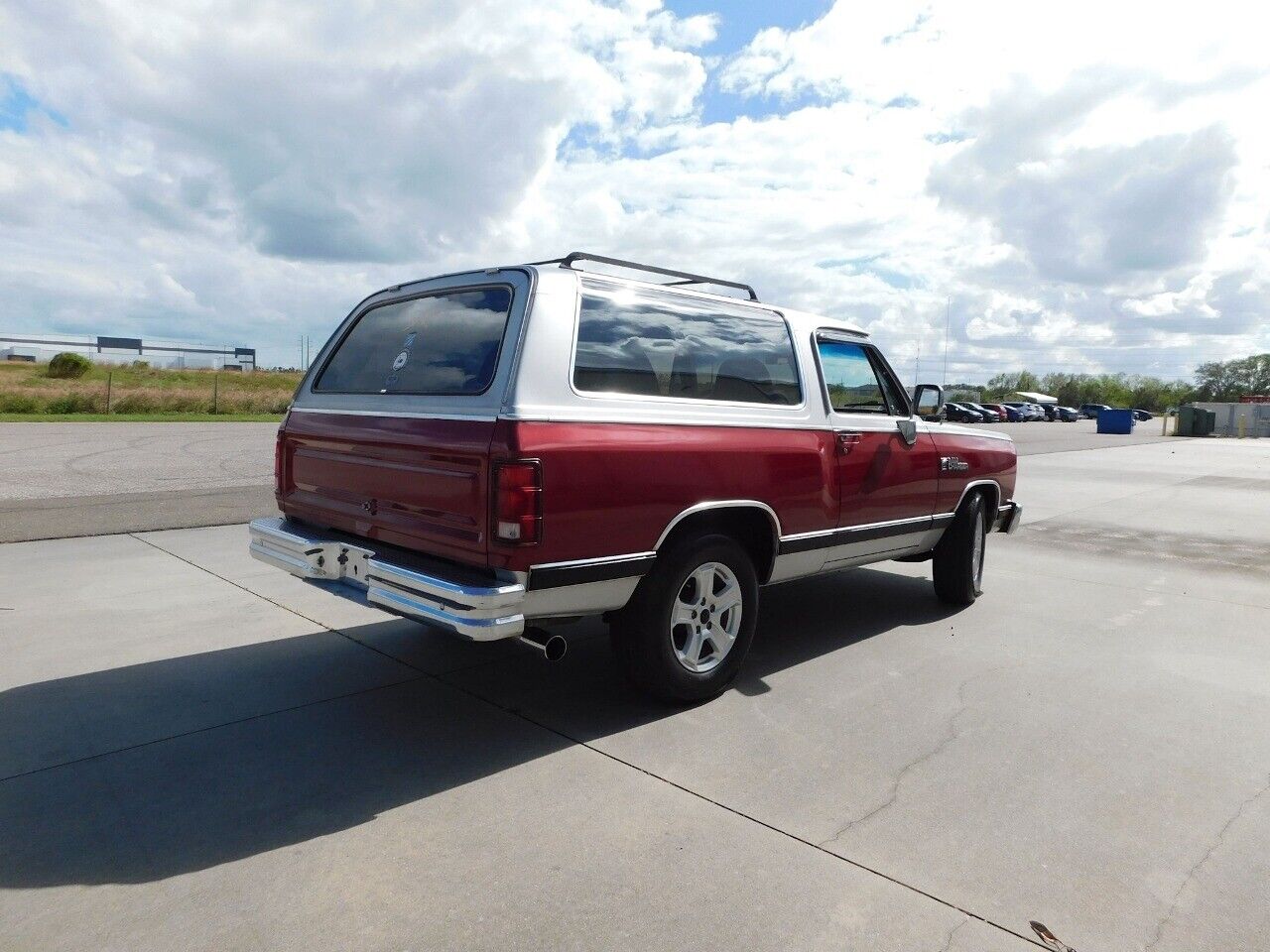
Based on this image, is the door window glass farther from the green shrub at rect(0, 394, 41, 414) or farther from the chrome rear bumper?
the green shrub at rect(0, 394, 41, 414)

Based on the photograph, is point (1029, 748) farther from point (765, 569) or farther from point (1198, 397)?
point (1198, 397)

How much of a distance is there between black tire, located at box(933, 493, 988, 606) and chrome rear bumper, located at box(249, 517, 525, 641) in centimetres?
385

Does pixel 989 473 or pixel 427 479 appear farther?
Result: pixel 989 473

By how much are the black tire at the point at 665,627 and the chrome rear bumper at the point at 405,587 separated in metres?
0.69

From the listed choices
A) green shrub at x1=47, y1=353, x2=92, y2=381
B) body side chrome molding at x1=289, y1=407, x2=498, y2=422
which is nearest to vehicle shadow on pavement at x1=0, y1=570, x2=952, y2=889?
body side chrome molding at x1=289, y1=407, x2=498, y2=422

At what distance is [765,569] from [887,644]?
1.31m

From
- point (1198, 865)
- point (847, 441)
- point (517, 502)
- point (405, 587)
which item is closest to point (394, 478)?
point (405, 587)

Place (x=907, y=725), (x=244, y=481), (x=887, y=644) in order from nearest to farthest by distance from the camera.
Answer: (x=907, y=725)
(x=887, y=644)
(x=244, y=481)

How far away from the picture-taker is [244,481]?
12.0 meters

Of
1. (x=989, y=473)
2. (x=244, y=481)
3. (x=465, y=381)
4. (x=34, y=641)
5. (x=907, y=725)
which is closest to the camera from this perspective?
(x=465, y=381)

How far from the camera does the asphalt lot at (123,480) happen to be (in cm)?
892

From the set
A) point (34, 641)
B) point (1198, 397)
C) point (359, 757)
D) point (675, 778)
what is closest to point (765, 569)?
point (675, 778)

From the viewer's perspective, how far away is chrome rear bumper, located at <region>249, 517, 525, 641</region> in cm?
346

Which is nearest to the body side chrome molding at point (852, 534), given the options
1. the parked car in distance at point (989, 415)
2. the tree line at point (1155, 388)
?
the parked car in distance at point (989, 415)
